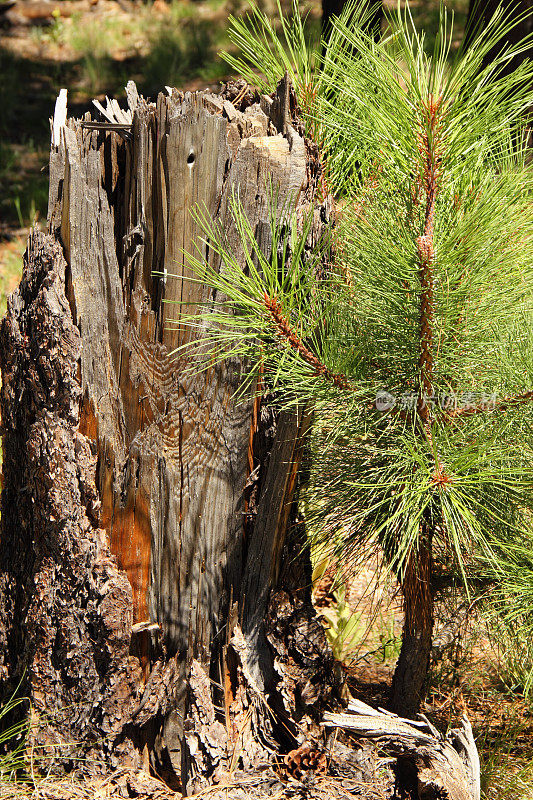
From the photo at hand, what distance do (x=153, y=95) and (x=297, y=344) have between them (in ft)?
21.7

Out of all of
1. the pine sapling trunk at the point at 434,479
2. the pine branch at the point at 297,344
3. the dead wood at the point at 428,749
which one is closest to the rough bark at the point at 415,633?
the pine sapling trunk at the point at 434,479

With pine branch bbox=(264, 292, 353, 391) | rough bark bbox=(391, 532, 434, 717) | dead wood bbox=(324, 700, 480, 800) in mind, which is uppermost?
pine branch bbox=(264, 292, 353, 391)

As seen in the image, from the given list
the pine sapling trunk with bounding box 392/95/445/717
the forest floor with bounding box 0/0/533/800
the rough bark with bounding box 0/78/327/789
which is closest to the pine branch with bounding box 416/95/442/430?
the pine sapling trunk with bounding box 392/95/445/717

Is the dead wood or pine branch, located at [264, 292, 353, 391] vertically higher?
pine branch, located at [264, 292, 353, 391]

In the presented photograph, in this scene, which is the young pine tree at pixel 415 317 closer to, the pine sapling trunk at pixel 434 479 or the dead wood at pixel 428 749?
the pine sapling trunk at pixel 434 479

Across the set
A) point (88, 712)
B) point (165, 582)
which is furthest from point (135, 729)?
point (165, 582)

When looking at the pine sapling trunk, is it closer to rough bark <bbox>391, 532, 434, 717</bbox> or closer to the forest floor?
rough bark <bbox>391, 532, 434, 717</bbox>

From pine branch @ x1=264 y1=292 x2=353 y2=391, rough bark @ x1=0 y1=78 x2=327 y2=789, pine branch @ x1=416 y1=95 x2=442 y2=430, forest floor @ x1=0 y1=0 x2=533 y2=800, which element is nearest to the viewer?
pine branch @ x1=416 y1=95 x2=442 y2=430

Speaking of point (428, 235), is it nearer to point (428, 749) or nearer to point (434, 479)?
point (434, 479)

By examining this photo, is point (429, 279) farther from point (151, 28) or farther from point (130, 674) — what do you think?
point (151, 28)

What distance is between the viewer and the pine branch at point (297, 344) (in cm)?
161

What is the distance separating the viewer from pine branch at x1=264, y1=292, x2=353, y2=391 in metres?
1.61

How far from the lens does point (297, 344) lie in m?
1.66

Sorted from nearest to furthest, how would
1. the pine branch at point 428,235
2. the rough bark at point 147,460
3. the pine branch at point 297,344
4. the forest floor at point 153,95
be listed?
1. the pine branch at point 428,235
2. the pine branch at point 297,344
3. the rough bark at point 147,460
4. the forest floor at point 153,95
